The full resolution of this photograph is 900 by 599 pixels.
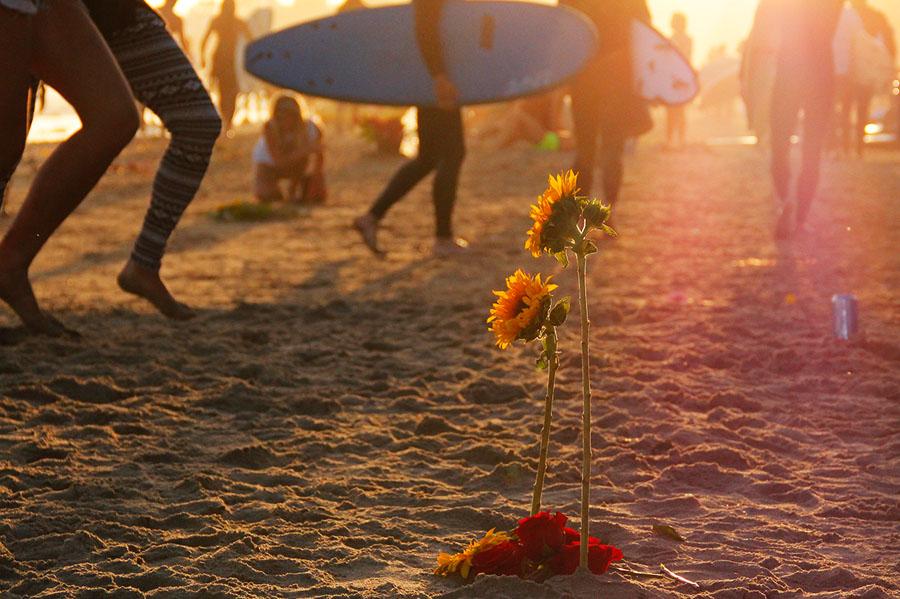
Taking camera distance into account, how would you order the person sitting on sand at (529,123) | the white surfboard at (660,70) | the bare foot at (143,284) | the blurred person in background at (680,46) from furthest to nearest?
the blurred person in background at (680,46), the person sitting on sand at (529,123), the white surfboard at (660,70), the bare foot at (143,284)

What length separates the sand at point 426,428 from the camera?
2.35 meters

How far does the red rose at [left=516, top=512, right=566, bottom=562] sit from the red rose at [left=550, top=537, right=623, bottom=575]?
0.06ft

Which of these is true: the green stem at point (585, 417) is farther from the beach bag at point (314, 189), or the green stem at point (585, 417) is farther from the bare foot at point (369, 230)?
the beach bag at point (314, 189)

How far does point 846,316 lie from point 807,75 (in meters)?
2.40

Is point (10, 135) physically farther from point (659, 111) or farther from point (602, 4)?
point (659, 111)

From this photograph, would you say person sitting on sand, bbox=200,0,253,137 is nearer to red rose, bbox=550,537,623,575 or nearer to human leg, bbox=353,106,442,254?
human leg, bbox=353,106,442,254

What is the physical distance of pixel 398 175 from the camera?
646 centimetres

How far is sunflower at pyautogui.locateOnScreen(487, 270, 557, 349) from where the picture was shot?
2.06 metres

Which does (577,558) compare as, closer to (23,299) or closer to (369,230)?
(23,299)

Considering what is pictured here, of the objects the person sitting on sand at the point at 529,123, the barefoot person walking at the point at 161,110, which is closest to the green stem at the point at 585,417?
the barefoot person walking at the point at 161,110

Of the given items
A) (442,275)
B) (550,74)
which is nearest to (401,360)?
(442,275)

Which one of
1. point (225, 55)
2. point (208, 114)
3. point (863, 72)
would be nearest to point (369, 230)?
point (208, 114)

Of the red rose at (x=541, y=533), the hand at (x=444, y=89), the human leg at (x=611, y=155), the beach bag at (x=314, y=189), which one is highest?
the hand at (x=444, y=89)

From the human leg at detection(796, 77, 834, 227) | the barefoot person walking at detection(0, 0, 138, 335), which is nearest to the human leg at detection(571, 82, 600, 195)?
the human leg at detection(796, 77, 834, 227)
